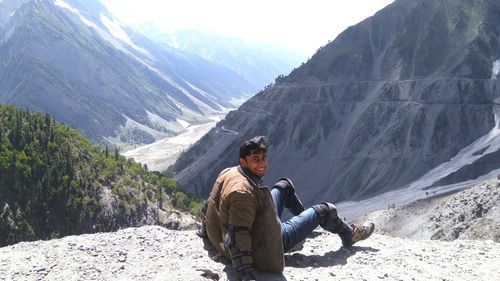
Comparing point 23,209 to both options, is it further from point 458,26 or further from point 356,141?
point 458,26

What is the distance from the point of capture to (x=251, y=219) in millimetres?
10984

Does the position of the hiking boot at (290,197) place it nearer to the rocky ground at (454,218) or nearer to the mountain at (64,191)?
the rocky ground at (454,218)

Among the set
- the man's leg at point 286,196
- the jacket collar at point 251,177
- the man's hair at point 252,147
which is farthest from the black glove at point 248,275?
the man's leg at point 286,196

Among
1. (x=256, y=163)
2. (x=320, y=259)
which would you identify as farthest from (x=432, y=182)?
(x=256, y=163)

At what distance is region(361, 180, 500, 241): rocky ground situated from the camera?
46.9 meters

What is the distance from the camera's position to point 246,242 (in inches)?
426

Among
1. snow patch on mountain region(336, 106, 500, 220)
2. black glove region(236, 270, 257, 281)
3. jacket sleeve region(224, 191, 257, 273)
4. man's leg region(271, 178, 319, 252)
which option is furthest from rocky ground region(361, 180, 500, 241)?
jacket sleeve region(224, 191, 257, 273)

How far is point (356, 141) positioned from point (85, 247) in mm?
133914

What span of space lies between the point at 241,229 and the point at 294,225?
2.50m

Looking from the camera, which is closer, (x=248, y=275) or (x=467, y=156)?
(x=248, y=275)

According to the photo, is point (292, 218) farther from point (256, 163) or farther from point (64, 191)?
point (64, 191)

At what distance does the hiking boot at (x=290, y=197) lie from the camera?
46.2ft

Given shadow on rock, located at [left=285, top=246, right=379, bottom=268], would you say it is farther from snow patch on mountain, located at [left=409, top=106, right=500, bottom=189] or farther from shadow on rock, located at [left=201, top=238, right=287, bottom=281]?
snow patch on mountain, located at [left=409, top=106, right=500, bottom=189]

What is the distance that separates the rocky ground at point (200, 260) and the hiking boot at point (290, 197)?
1.27m
